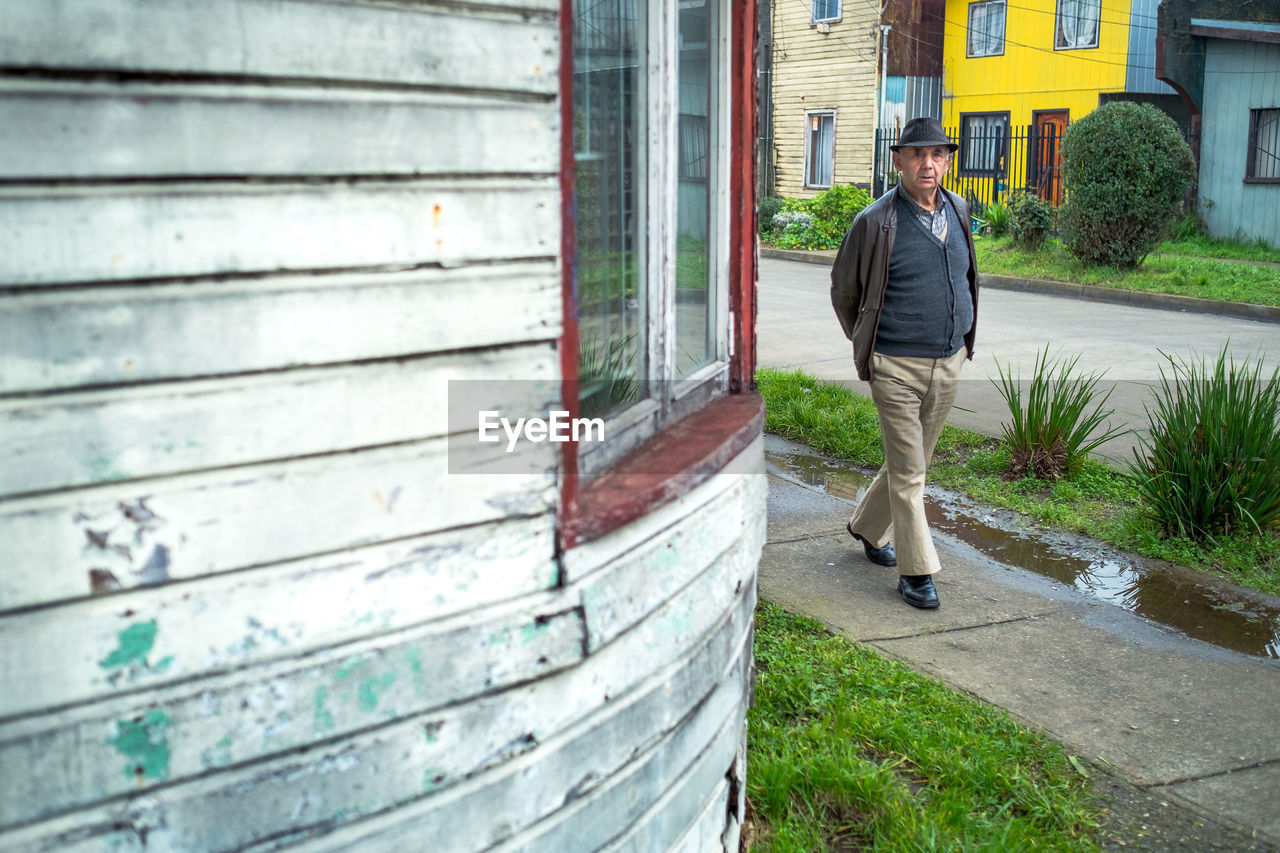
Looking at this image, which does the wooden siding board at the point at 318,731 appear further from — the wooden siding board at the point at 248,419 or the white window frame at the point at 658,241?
the white window frame at the point at 658,241

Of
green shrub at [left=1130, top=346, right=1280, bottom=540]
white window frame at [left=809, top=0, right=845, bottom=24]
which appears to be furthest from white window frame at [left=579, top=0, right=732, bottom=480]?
white window frame at [left=809, top=0, right=845, bottom=24]

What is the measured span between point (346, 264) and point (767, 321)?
443 inches

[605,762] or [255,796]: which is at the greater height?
[255,796]

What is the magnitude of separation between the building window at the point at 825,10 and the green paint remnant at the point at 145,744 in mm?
25991

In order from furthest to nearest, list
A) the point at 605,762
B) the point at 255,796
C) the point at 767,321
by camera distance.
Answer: the point at 767,321
the point at 605,762
the point at 255,796

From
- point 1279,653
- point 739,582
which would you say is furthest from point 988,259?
point 739,582

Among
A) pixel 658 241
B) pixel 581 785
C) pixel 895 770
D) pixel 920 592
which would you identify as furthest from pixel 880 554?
pixel 581 785

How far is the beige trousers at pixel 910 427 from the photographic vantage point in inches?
183

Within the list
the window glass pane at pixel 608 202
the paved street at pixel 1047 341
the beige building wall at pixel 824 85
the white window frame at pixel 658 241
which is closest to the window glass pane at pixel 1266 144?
the paved street at pixel 1047 341

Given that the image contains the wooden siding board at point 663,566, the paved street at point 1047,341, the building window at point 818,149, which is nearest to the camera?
the wooden siding board at point 663,566

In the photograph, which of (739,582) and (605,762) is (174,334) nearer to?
(605,762)

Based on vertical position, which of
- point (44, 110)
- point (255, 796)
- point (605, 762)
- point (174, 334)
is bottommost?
point (605, 762)

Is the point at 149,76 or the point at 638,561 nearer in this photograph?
the point at 149,76

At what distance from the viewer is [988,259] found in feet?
56.9
